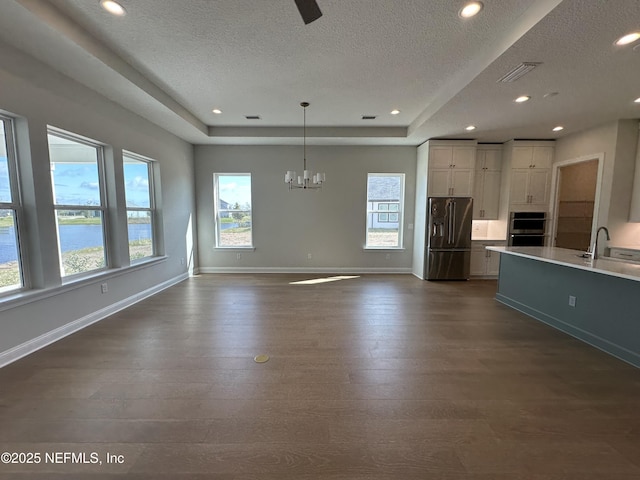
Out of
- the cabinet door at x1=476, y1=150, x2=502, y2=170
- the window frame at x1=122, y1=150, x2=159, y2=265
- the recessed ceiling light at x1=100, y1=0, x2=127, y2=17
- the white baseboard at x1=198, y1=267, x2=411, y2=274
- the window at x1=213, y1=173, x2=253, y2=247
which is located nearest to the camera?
the recessed ceiling light at x1=100, y1=0, x2=127, y2=17

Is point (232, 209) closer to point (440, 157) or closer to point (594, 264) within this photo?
point (440, 157)

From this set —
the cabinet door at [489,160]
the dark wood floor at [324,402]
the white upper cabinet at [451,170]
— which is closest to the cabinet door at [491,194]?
the cabinet door at [489,160]

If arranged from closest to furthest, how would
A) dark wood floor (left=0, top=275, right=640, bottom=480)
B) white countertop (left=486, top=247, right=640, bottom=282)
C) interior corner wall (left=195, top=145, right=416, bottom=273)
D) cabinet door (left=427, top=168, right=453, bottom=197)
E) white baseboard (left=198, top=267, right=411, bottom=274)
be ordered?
dark wood floor (left=0, top=275, right=640, bottom=480) → white countertop (left=486, top=247, right=640, bottom=282) → cabinet door (left=427, top=168, right=453, bottom=197) → interior corner wall (left=195, top=145, right=416, bottom=273) → white baseboard (left=198, top=267, right=411, bottom=274)

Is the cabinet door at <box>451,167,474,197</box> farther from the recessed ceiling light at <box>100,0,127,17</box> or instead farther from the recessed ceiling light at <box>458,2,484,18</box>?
the recessed ceiling light at <box>100,0,127,17</box>

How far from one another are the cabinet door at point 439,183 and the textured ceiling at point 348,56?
108 cm

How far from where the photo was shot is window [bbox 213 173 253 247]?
5.96 m

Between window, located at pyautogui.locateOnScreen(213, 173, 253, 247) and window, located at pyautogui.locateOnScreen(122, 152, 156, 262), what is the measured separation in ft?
4.76

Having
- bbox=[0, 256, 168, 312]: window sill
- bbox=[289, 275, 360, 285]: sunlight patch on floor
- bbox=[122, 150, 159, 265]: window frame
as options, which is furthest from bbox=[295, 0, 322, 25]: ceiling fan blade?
bbox=[289, 275, 360, 285]: sunlight patch on floor

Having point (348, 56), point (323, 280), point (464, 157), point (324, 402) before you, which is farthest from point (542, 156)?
point (324, 402)

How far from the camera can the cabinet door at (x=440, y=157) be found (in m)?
5.24

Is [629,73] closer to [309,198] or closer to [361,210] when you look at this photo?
[361,210]

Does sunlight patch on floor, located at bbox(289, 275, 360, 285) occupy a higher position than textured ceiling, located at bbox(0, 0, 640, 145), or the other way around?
textured ceiling, located at bbox(0, 0, 640, 145)

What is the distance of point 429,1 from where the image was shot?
203 centimetres

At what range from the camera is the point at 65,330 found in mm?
2902
